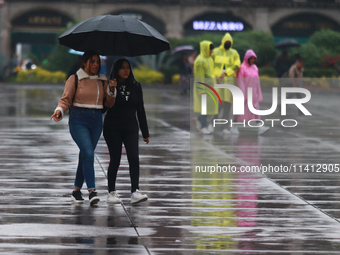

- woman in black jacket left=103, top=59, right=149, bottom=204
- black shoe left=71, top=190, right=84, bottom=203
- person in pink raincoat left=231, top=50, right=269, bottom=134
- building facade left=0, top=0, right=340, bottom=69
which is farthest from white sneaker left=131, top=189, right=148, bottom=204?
building facade left=0, top=0, right=340, bottom=69

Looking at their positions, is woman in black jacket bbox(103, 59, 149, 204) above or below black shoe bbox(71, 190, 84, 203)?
above

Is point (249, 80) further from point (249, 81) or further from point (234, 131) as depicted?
point (234, 131)

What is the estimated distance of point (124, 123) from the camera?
24.8 ft

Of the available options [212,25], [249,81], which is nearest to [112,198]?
[249,81]

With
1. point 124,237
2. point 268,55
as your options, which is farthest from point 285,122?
point 268,55

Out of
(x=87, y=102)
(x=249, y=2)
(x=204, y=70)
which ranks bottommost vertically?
(x=87, y=102)

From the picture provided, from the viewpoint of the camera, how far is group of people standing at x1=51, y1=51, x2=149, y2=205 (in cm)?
739

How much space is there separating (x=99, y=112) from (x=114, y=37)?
95 cm

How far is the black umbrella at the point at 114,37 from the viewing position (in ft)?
24.3

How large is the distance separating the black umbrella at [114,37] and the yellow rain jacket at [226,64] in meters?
6.85

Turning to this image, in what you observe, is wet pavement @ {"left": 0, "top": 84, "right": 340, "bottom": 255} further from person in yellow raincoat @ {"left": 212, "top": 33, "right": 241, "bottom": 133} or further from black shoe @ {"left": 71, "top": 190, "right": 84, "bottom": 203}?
person in yellow raincoat @ {"left": 212, "top": 33, "right": 241, "bottom": 133}

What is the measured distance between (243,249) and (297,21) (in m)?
52.1

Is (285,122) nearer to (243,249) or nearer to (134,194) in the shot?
(134,194)

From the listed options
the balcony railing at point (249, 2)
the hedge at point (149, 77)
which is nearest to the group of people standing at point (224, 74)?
the hedge at point (149, 77)
